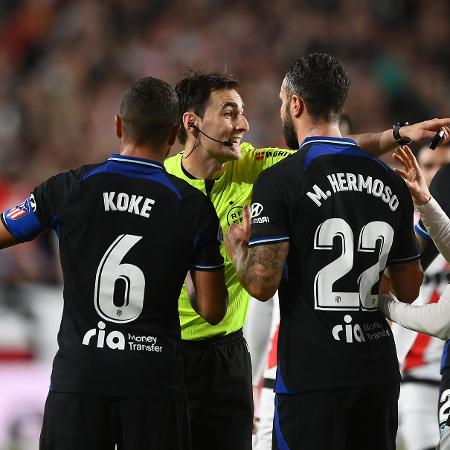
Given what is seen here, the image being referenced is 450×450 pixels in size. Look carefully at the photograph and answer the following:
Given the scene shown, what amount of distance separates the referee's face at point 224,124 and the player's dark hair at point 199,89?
0.03 m

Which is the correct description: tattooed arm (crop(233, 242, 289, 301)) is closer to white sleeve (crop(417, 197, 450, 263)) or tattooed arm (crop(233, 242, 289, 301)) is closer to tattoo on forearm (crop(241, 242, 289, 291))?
tattoo on forearm (crop(241, 242, 289, 291))

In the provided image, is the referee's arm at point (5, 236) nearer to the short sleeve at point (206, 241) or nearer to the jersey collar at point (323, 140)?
the short sleeve at point (206, 241)

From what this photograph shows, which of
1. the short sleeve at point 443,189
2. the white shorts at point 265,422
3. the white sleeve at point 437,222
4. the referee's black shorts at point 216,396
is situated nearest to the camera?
the white sleeve at point 437,222

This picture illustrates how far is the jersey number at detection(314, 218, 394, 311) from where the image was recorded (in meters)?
3.55

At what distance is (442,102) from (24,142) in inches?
193

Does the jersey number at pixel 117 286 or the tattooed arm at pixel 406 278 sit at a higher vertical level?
the tattooed arm at pixel 406 278

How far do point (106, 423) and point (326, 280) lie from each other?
3.18 ft

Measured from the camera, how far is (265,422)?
217 inches

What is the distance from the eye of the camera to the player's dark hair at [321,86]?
147 inches

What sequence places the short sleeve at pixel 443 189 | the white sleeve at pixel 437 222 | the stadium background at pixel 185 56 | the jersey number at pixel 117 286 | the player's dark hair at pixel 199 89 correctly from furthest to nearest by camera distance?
the stadium background at pixel 185 56
the player's dark hair at pixel 199 89
the short sleeve at pixel 443 189
the white sleeve at pixel 437 222
the jersey number at pixel 117 286

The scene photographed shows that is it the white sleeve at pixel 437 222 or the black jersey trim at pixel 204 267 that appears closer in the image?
the black jersey trim at pixel 204 267

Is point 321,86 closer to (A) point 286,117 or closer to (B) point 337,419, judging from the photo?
(A) point 286,117

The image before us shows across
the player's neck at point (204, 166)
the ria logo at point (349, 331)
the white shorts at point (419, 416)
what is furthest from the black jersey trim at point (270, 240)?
the white shorts at point (419, 416)

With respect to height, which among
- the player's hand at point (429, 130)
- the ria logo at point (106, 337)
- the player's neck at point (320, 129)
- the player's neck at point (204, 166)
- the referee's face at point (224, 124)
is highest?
the referee's face at point (224, 124)
